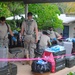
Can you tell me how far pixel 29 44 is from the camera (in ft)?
23.1

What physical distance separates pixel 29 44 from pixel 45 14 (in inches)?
366

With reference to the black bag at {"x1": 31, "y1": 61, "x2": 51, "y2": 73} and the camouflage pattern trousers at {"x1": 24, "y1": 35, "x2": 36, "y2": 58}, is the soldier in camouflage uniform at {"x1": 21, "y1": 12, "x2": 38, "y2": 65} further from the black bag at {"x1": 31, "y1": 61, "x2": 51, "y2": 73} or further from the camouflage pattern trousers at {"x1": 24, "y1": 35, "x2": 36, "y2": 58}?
the black bag at {"x1": 31, "y1": 61, "x2": 51, "y2": 73}

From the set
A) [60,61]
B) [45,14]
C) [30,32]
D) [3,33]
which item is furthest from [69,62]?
[45,14]

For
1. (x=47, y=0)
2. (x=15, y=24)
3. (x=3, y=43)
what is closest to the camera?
(x=3, y=43)

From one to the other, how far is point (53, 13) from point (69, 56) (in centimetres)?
914

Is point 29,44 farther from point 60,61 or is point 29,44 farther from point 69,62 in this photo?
point 69,62

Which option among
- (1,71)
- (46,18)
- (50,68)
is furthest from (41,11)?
(1,71)

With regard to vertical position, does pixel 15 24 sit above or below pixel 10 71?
above

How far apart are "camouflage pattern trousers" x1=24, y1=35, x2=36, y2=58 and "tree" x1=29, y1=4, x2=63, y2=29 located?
842 centimetres

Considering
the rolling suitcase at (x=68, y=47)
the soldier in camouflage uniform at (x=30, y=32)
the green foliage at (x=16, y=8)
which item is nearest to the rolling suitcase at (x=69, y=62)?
the rolling suitcase at (x=68, y=47)

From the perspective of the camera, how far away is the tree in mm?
15703

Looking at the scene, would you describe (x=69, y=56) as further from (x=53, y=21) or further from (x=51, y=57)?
(x=53, y=21)

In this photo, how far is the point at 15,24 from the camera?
14.8 m

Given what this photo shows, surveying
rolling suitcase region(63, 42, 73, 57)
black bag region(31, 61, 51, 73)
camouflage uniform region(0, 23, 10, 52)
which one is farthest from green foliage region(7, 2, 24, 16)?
black bag region(31, 61, 51, 73)
